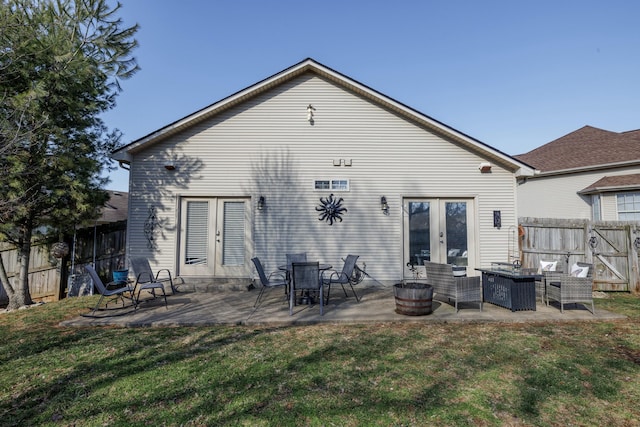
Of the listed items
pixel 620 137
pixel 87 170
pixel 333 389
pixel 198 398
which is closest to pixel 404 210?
pixel 333 389

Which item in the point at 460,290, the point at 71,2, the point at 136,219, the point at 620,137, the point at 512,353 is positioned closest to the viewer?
the point at 512,353

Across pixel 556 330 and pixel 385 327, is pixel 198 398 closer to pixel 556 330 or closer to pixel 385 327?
pixel 385 327

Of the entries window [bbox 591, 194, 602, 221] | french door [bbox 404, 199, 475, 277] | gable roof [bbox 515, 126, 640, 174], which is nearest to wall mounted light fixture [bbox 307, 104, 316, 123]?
french door [bbox 404, 199, 475, 277]

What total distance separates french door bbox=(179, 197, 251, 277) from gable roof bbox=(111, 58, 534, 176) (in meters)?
1.85

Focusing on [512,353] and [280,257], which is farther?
[280,257]

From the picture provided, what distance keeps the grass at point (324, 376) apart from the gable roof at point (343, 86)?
4536mm

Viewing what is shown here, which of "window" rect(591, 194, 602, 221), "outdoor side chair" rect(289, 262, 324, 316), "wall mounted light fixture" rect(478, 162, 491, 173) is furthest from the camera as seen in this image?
"window" rect(591, 194, 602, 221)

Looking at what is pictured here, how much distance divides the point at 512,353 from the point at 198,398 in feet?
11.8

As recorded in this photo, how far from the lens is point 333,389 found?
9.22 ft

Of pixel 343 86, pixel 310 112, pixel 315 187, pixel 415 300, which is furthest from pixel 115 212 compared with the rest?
pixel 415 300

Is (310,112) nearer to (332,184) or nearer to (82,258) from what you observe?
(332,184)

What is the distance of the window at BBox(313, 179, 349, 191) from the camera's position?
811 cm

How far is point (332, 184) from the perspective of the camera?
8117mm

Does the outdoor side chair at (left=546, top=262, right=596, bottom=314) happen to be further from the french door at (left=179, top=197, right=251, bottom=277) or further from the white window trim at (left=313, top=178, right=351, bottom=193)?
the french door at (left=179, top=197, right=251, bottom=277)
